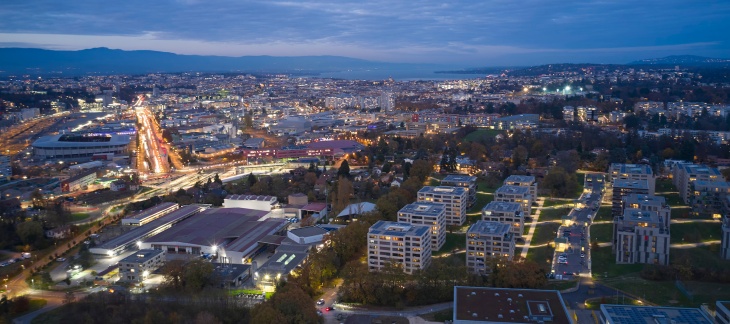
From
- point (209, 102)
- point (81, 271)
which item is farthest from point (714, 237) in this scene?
point (209, 102)

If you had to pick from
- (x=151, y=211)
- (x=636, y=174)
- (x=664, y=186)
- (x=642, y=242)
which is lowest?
(x=151, y=211)

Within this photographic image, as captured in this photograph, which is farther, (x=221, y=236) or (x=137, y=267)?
(x=221, y=236)

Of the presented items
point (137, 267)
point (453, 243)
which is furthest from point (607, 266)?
point (137, 267)

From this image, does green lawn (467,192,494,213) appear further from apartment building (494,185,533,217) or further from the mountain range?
the mountain range

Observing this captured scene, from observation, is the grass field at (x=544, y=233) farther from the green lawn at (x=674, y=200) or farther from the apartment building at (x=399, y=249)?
the green lawn at (x=674, y=200)

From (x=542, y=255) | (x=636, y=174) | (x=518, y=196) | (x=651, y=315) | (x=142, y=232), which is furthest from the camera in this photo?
(x=636, y=174)

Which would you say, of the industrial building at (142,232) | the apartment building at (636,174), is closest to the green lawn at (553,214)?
the apartment building at (636,174)

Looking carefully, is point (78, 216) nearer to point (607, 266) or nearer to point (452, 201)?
point (452, 201)
